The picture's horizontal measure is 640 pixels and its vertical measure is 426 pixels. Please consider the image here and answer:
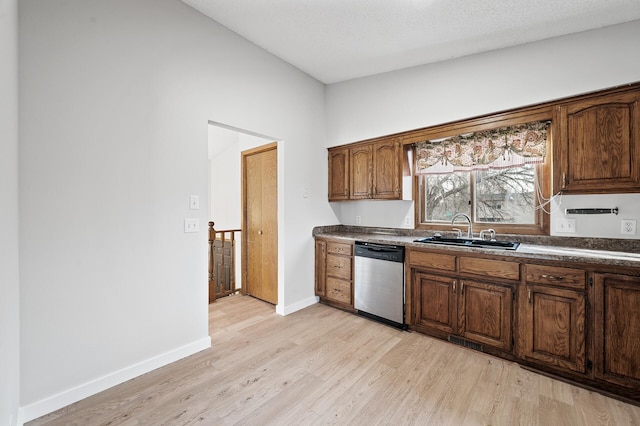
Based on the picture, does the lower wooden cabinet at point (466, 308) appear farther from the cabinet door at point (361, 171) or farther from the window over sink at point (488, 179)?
the cabinet door at point (361, 171)

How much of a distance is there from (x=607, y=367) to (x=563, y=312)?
15.3 inches

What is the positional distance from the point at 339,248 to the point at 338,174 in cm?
104

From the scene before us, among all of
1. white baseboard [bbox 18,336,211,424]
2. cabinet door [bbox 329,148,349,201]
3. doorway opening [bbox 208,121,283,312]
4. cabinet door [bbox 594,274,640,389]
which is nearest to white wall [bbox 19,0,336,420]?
white baseboard [bbox 18,336,211,424]

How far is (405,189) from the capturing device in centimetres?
332

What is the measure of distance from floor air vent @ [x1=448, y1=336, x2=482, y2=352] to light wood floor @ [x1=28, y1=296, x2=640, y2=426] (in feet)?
0.16

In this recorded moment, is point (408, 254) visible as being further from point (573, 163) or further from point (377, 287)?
point (573, 163)

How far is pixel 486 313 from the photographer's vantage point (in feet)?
7.80

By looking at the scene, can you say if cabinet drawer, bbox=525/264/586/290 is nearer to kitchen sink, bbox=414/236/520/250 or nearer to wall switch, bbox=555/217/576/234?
kitchen sink, bbox=414/236/520/250

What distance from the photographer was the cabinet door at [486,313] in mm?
2285

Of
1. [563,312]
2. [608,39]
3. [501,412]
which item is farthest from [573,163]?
[501,412]

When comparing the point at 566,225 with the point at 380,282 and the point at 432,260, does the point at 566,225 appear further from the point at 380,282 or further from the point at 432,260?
the point at 380,282

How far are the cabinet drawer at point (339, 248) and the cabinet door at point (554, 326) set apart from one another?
Answer: 5.62ft

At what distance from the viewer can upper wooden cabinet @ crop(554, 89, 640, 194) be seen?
6.66 feet

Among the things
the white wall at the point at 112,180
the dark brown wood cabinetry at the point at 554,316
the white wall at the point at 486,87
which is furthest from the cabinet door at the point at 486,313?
the white wall at the point at 112,180
